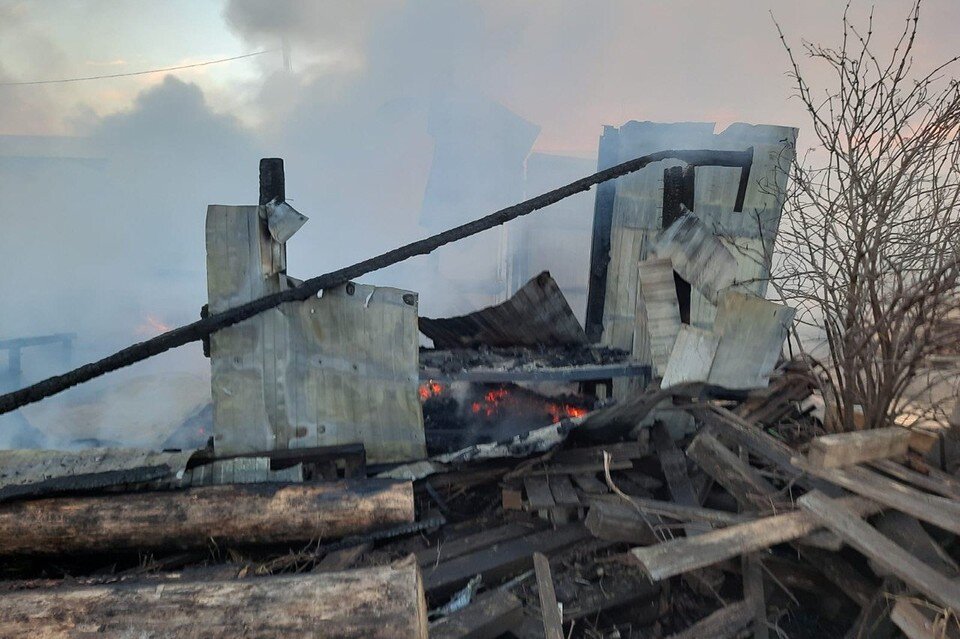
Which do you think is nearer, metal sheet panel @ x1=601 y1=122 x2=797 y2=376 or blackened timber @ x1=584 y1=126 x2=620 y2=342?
metal sheet panel @ x1=601 y1=122 x2=797 y2=376

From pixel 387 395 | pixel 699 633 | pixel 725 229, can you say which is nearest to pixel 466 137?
pixel 725 229

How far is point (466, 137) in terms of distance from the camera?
12.2 metres

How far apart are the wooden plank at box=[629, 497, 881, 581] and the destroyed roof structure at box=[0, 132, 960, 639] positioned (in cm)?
2

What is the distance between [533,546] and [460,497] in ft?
3.69

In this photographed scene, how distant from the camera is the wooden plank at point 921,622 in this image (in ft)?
9.46

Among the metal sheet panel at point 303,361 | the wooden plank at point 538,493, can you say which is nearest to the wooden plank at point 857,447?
the wooden plank at point 538,493

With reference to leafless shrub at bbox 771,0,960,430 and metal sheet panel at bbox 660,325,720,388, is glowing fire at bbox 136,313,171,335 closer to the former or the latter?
metal sheet panel at bbox 660,325,720,388

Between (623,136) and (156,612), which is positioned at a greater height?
(623,136)

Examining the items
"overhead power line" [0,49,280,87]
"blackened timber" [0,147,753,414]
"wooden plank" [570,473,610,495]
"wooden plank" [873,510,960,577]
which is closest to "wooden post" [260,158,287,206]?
"blackened timber" [0,147,753,414]

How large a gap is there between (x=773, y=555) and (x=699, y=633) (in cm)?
94

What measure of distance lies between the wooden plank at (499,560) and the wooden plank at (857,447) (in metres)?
1.98

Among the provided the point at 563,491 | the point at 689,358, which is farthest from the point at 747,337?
the point at 563,491

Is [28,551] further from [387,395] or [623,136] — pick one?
[623,136]

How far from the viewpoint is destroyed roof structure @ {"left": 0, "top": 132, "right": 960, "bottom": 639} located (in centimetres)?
307
